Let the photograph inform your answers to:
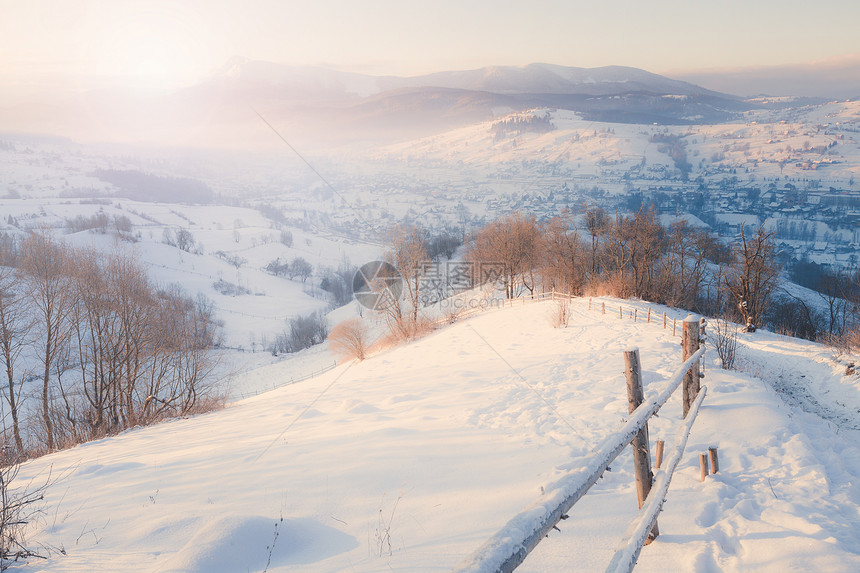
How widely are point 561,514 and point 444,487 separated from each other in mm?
3372

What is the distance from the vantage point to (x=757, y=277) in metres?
25.5

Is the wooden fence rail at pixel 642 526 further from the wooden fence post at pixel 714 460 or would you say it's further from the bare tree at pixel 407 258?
the bare tree at pixel 407 258

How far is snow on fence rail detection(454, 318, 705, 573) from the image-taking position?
135 cm

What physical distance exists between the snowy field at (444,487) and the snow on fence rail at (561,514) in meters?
0.53

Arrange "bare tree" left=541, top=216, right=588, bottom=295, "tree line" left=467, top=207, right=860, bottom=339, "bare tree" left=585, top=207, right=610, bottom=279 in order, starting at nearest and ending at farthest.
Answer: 1. "tree line" left=467, top=207, right=860, bottom=339
2. "bare tree" left=541, top=216, right=588, bottom=295
3. "bare tree" left=585, top=207, right=610, bottom=279

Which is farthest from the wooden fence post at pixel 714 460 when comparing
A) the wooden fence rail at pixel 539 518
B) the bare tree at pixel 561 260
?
the bare tree at pixel 561 260

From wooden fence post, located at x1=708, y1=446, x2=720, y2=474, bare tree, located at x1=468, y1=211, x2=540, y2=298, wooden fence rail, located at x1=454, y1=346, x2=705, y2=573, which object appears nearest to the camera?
wooden fence rail, located at x1=454, y1=346, x2=705, y2=573

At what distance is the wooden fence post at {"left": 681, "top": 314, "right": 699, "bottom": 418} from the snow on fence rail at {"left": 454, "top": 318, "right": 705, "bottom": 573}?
2.90 metres

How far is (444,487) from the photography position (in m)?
4.88

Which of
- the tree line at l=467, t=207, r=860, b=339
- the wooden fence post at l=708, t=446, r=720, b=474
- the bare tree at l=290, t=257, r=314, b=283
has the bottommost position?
the bare tree at l=290, t=257, r=314, b=283

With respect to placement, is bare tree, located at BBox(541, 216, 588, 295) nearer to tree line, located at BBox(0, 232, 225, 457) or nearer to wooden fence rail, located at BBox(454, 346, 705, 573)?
tree line, located at BBox(0, 232, 225, 457)

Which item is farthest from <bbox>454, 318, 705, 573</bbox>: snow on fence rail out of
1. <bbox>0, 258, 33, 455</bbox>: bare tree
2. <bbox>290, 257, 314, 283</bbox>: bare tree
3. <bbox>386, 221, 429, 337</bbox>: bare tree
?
<bbox>290, 257, 314, 283</bbox>: bare tree

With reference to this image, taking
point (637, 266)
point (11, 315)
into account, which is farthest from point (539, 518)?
point (637, 266)

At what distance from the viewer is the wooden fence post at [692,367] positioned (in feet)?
19.4
